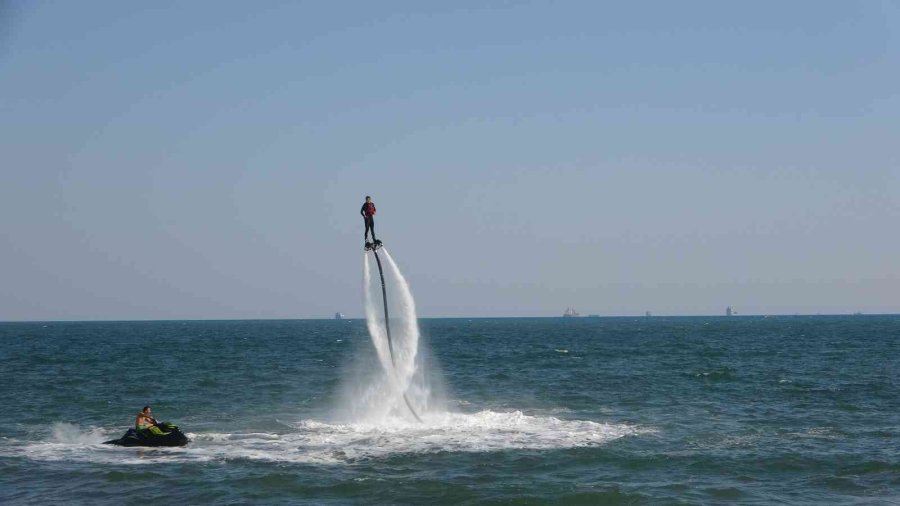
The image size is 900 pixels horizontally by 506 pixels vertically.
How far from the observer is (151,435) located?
1373 inches

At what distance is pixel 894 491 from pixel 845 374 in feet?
138

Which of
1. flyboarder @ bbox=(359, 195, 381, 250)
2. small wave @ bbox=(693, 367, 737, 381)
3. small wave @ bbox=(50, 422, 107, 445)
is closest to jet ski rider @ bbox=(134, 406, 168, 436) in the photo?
small wave @ bbox=(50, 422, 107, 445)

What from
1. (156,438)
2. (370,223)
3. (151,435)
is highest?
(370,223)

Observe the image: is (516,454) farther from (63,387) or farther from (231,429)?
(63,387)

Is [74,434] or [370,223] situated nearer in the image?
[370,223]

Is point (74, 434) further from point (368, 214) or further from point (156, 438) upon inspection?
point (368, 214)

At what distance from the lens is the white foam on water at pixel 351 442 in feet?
109

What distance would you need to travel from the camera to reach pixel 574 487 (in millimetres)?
28469

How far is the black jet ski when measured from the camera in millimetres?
34812

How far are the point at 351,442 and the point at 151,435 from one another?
25.8 ft

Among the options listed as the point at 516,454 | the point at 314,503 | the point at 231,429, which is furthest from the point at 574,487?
the point at 231,429

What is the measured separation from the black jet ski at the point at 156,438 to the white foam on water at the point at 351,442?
0.39 meters

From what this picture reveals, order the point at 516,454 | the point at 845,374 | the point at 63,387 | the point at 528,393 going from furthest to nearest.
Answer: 1. the point at 845,374
2. the point at 63,387
3. the point at 528,393
4. the point at 516,454

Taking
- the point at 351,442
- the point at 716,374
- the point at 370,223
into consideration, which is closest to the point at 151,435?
the point at 351,442
